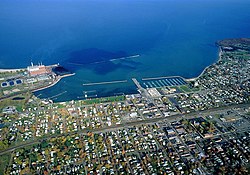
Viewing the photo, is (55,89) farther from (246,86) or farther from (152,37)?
(152,37)

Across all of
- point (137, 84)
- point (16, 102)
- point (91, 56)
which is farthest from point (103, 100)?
point (91, 56)

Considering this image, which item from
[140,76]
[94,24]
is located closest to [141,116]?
[140,76]

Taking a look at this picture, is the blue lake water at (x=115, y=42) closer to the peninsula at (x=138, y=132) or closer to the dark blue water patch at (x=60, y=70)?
the dark blue water patch at (x=60, y=70)

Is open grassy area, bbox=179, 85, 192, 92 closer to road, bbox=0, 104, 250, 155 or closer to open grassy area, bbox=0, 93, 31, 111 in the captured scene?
road, bbox=0, 104, 250, 155

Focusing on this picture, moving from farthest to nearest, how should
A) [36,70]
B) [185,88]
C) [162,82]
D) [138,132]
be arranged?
[36,70] < [162,82] < [185,88] < [138,132]

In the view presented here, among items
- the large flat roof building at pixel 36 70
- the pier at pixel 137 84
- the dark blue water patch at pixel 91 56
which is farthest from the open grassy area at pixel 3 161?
the dark blue water patch at pixel 91 56

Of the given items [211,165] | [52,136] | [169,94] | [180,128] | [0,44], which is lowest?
[211,165]

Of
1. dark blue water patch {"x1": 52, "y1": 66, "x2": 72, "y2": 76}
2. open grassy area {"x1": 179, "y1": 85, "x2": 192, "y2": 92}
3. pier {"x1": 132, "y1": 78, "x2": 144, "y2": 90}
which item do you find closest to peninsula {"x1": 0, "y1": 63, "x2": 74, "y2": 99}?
dark blue water patch {"x1": 52, "y1": 66, "x2": 72, "y2": 76}

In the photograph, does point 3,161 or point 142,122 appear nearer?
point 3,161

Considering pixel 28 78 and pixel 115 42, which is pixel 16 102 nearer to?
pixel 28 78
